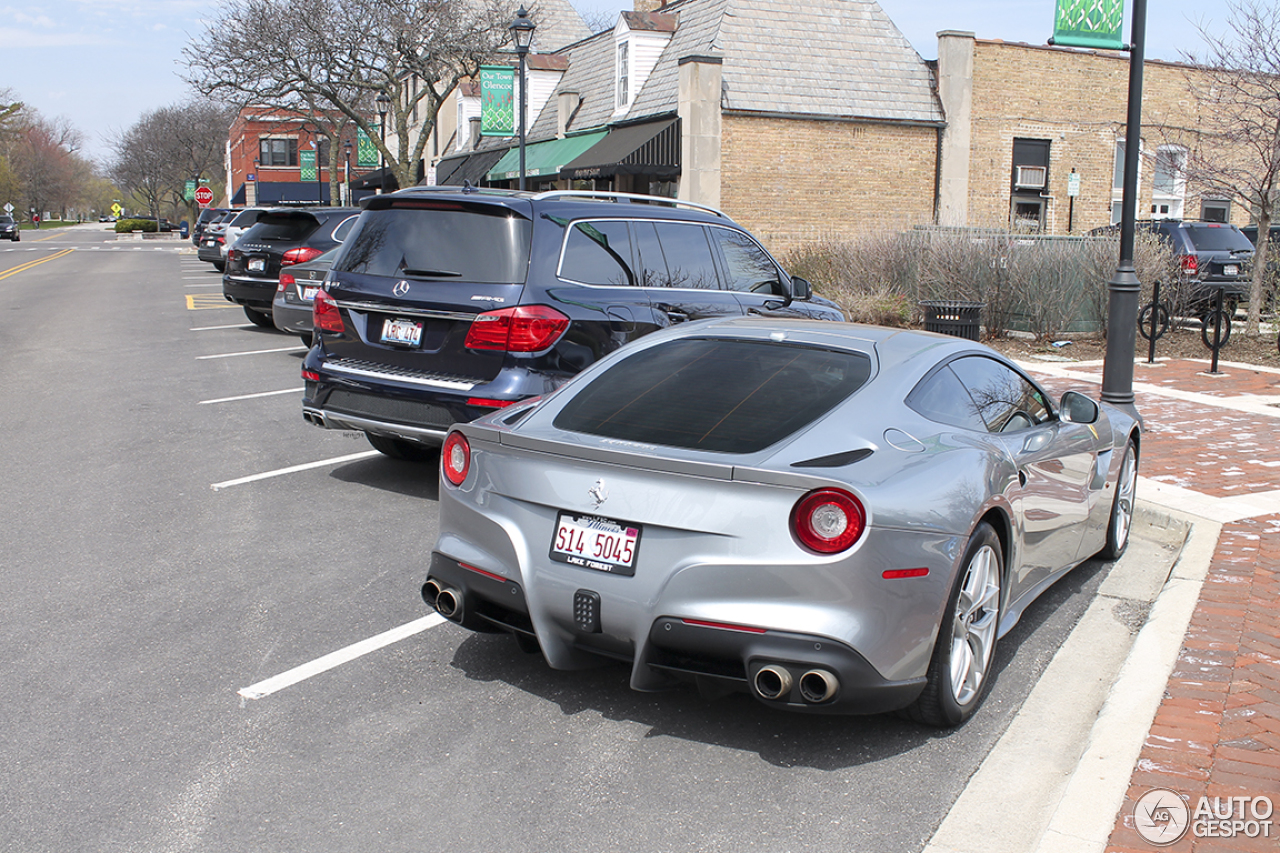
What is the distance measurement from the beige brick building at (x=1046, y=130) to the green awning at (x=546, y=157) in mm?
9293

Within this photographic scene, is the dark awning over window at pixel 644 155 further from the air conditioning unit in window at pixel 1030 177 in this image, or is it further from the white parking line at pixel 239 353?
the white parking line at pixel 239 353

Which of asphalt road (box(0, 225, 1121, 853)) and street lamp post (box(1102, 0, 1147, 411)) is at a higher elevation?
street lamp post (box(1102, 0, 1147, 411))

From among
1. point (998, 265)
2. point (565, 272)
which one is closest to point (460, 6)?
point (998, 265)

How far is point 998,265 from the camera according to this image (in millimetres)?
16906

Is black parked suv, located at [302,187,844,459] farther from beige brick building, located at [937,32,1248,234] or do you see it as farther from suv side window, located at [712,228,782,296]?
beige brick building, located at [937,32,1248,234]

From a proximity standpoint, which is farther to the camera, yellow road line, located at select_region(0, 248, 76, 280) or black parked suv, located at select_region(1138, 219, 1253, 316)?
yellow road line, located at select_region(0, 248, 76, 280)

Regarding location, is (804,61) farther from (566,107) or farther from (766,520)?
(766,520)

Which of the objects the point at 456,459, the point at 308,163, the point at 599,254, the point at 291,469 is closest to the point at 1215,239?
the point at 599,254

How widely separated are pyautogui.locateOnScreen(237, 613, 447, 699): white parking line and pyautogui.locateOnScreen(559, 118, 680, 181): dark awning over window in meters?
22.1

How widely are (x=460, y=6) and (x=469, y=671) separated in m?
33.7

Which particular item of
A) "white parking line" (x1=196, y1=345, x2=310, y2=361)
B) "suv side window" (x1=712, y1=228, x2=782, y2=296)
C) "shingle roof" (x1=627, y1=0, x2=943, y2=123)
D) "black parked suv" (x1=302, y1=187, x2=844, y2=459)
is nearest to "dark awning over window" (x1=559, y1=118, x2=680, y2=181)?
"shingle roof" (x1=627, y1=0, x2=943, y2=123)

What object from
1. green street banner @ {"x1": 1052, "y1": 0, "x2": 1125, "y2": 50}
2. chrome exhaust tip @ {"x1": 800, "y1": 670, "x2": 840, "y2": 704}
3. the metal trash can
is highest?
green street banner @ {"x1": 1052, "y1": 0, "x2": 1125, "y2": 50}

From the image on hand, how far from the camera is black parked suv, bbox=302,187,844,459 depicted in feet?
21.8

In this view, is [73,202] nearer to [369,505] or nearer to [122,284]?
[122,284]
